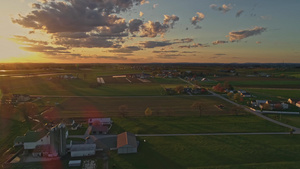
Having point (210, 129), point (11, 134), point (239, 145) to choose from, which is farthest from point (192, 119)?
point (11, 134)

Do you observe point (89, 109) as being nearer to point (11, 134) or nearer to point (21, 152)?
point (11, 134)

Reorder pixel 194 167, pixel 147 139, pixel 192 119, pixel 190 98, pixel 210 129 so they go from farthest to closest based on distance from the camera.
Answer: pixel 190 98, pixel 192 119, pixel 210 129, pixel 147 139, pixel 194 167

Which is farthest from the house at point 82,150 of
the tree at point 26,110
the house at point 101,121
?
the tree at point 26,110

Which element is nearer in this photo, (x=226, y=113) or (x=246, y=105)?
(x=226, y=113)

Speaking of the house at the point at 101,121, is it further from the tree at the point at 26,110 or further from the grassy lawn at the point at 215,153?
the tree at the point at 26,110

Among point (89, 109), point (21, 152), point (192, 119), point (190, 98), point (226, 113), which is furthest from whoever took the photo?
point (190, 98)
